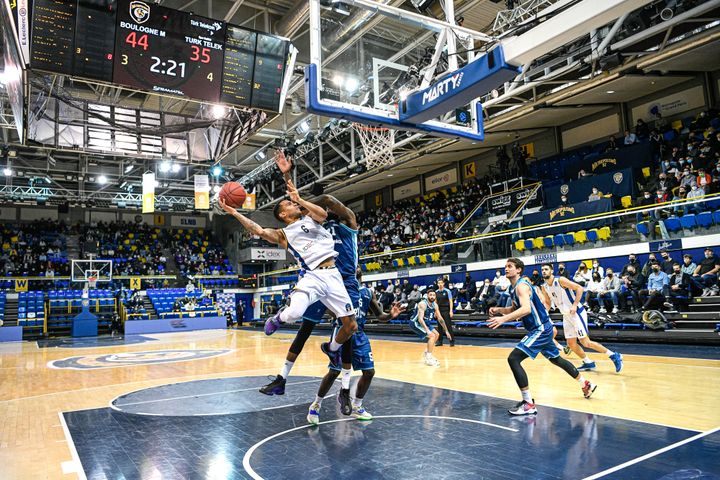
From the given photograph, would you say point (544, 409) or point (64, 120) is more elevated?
point (64, 120)

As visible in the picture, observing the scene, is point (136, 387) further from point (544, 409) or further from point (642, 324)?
point (642, 324)

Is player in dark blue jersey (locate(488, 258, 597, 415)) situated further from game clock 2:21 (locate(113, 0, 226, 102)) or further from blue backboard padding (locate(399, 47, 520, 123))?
game clock 2:21 (locate(113, 0, 226, 102))

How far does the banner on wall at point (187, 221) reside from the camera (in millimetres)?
37875

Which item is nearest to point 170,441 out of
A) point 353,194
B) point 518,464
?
point 518,464

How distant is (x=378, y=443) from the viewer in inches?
161

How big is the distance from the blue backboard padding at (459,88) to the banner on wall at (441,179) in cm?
1923

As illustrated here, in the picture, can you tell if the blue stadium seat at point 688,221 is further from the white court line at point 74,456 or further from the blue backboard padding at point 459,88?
the white court line at point 74,456

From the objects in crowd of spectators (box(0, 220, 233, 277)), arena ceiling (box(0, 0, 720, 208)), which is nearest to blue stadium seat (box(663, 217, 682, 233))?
arena ceiling (box(0, 0, 720, 208))

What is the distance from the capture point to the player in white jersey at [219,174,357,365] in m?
4.50

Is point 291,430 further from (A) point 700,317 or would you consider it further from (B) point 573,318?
(A) point 700,317

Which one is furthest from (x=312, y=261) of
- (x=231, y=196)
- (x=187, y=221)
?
(x=187, y=221)

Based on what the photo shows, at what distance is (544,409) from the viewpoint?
16.9 ft

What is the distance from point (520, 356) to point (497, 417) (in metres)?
0.73

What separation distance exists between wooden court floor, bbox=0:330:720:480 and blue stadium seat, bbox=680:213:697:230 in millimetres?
5027
